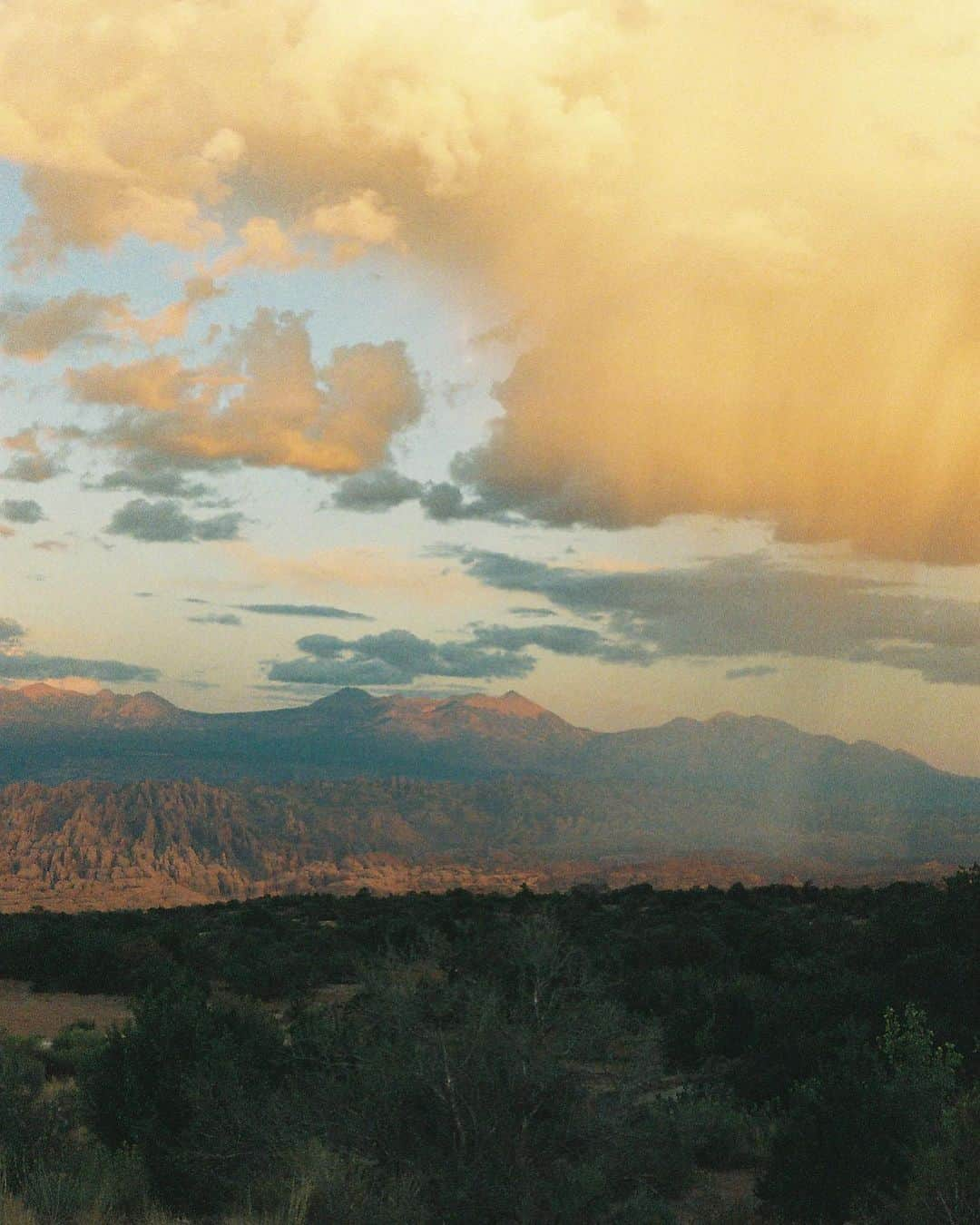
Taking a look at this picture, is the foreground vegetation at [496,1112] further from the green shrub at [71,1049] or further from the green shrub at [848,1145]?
the green shrub at [71,1049]

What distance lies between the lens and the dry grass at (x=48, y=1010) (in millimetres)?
28109

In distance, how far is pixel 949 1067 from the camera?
624 inches

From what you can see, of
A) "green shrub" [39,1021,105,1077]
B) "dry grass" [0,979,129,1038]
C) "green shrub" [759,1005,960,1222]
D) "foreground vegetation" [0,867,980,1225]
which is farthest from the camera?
"dry grass" [0,979,129,1038]

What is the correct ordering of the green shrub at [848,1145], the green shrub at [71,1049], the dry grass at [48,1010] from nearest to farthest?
the green shrub at [848,1145] → the green shrub at [71,1049] → the dry grass at [48,1010]

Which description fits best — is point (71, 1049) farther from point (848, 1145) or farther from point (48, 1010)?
point (848, 1145)

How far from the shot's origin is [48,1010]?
30938 mm

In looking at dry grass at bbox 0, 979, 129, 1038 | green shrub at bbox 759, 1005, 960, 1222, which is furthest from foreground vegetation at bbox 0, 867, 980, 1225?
dry grass at bbox 0, 979, 129, 1038

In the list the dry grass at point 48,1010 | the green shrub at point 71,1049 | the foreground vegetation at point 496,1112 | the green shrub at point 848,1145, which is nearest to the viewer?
the foreground vegetation at point 496,1112

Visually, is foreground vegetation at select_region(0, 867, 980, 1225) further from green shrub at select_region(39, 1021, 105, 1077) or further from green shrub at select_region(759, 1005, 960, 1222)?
green shrub at select_region(39, 1021, 105, 1077)

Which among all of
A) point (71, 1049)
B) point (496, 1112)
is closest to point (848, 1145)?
point (496, 1112)

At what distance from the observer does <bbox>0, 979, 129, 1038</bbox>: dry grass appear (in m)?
28.1

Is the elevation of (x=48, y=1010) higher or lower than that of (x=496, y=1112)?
lower

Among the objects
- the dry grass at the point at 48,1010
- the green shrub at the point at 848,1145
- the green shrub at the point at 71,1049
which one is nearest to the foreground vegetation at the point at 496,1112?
the green shrub at the point at 848,1145

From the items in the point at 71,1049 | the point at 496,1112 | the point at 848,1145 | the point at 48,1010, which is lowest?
the point at 48,1010
